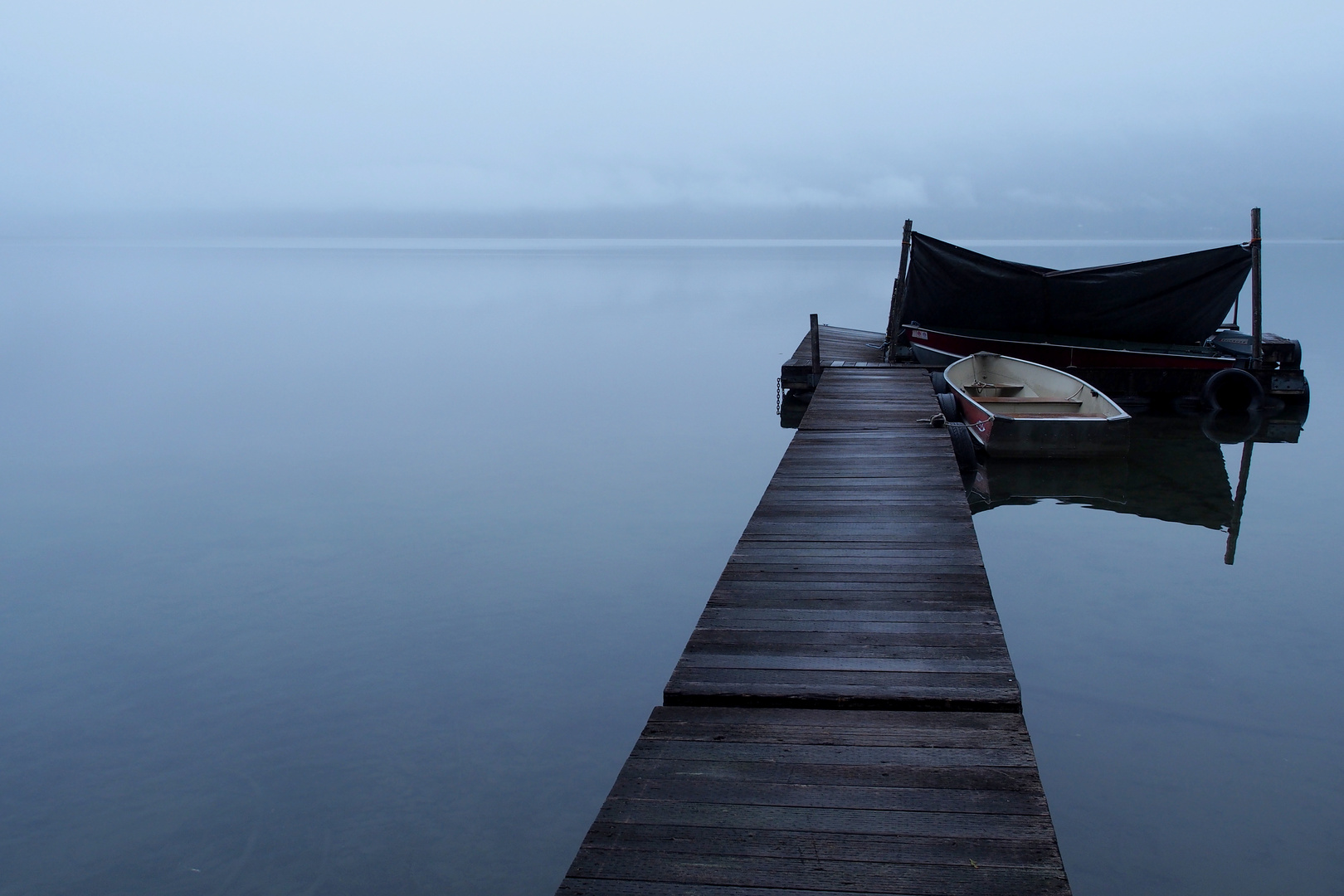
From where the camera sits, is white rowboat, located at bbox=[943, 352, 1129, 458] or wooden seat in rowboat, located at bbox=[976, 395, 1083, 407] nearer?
white rowboat, located at bbox=[943, 352, 1129, 458]

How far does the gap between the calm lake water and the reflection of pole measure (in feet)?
0.39

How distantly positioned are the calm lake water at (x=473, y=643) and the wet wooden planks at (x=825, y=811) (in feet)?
3.95

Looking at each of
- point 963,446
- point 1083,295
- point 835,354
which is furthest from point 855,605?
point 835,354

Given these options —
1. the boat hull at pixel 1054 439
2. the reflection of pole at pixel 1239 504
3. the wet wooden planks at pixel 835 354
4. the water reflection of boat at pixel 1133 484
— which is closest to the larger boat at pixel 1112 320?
the wet wooden planks at pixel 835 354

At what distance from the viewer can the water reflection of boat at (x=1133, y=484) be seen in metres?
11.2

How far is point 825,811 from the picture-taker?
11.5 ft

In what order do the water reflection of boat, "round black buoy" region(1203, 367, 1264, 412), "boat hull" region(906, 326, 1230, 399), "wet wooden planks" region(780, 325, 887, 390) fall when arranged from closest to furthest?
the water reflection of boat → "round black buoy" region(1203, 367, 1264, 412) → "boat hull" region(906, 326, 1230, 399) → "wet wooden planks" region(780, 325, 887, 390)

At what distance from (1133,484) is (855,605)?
8293 millimetres

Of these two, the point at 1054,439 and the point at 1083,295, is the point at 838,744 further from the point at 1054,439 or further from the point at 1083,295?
the point at 1083,295

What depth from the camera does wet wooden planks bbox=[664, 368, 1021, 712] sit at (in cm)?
454

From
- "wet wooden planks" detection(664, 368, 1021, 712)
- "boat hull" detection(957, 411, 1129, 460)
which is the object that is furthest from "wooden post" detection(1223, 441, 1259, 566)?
"wet wooden planks" detection(664, 368, 1021, 712)

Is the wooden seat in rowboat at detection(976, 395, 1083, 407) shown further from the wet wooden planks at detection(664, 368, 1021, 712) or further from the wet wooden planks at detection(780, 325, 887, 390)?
the wet wooden planks at detection(664, 368, 1021, 712)

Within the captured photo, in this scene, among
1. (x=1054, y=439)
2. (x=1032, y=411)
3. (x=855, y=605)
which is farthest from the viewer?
(x=1032, y=411)

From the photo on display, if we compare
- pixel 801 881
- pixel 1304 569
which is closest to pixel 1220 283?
pixel 1304 569
